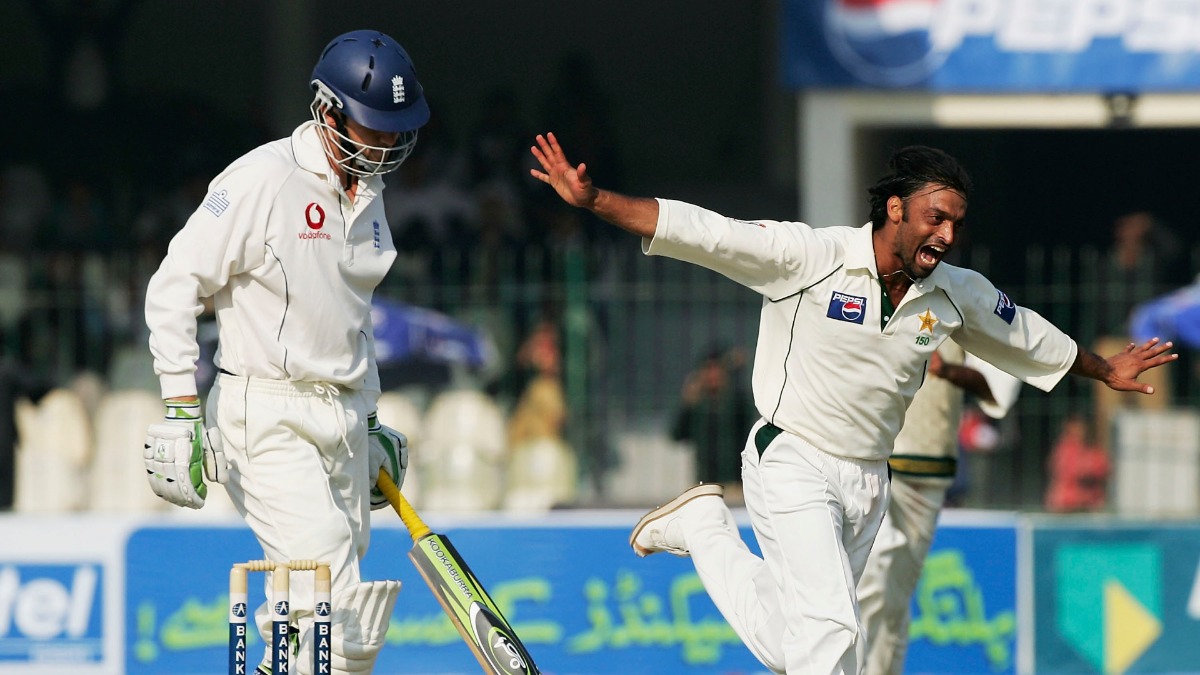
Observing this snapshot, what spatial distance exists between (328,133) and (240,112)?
942 cm

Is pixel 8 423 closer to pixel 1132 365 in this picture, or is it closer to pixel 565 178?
pixel 565 178

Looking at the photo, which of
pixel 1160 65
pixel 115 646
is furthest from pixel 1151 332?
pixel 115 646

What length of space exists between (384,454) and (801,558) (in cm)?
144

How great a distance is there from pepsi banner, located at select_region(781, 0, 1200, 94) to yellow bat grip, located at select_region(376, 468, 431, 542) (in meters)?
5.65

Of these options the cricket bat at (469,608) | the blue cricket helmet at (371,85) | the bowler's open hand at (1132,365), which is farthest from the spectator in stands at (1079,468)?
the blue cricket helmet at (371,85)

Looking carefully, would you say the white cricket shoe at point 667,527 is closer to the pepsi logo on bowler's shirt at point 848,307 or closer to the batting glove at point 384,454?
the batting glove at point 384,454

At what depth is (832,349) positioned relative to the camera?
5.27 metres

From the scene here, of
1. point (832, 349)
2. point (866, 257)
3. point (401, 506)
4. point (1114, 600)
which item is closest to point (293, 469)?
point (401, 506)

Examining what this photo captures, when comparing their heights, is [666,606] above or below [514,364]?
below

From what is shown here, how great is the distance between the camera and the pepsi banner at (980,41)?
34.5 ft

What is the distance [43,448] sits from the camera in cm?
1030

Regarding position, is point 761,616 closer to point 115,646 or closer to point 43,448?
point 115,646

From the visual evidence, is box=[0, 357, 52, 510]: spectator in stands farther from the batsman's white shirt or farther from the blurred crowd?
the batsman's white shirt

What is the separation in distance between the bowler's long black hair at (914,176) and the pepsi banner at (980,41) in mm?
5345
